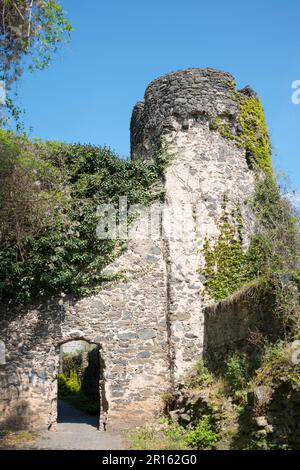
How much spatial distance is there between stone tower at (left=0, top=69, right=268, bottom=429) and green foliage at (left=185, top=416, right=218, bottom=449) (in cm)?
204

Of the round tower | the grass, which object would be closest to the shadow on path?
the grass

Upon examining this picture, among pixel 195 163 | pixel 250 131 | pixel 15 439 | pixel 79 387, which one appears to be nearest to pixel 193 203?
pixel 195 163

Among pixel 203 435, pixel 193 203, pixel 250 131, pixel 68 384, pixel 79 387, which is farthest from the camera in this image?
pixel 68 384

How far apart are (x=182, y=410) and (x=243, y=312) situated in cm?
264

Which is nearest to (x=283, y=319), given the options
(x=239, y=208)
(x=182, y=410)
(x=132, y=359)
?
(x=182, y=410)

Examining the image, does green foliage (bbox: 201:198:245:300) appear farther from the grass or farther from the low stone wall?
the grass

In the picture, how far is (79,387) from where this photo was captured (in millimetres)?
19250

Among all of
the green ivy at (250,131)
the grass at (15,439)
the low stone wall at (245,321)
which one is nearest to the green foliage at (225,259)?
the low stone wall at (245,321)

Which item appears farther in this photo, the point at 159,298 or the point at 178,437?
the point at 159,298

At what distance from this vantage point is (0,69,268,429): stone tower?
10320 mm

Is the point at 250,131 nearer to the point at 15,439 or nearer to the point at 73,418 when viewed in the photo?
the point at 73,418

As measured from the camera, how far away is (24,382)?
10227 mm

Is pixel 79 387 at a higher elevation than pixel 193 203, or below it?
below

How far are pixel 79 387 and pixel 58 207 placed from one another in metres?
10.8
